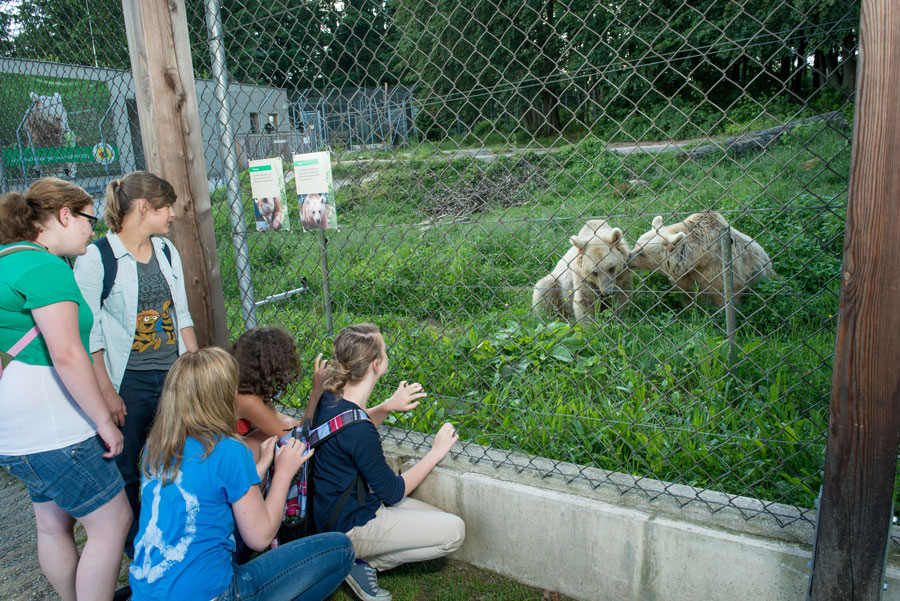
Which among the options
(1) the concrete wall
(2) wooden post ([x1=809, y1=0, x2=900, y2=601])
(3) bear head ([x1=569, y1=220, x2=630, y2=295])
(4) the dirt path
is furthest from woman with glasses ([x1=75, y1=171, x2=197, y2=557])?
(3) bear head ([x1=569, y1=220, x2=630, y2=295])

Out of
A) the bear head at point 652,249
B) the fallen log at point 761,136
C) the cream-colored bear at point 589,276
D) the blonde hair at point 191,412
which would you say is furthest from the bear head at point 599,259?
the blonde hair at point 191,412

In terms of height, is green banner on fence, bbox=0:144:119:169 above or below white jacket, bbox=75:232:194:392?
above

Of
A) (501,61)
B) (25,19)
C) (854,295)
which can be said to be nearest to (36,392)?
(854,295)

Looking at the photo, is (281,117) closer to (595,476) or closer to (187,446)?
(187,446)

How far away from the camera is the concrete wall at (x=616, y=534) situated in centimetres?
194

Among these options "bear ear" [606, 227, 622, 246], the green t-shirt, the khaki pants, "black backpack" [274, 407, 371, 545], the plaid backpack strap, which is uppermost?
the green t-shirt

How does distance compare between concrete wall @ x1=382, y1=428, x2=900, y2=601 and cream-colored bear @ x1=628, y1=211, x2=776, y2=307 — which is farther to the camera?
cream-colored bear @ x1=628, y1=211, x2=776, y2=307

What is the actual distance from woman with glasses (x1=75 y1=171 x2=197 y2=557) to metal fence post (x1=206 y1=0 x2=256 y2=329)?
2.40 feet

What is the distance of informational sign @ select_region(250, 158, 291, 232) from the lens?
3.03 m

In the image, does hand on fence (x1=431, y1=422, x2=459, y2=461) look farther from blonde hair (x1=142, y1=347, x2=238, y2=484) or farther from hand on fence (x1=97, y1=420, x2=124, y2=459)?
hand on fence (x1=97, y1=420, x2=124, y2=459)

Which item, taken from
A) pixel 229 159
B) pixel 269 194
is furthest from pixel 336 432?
pixel 229 159

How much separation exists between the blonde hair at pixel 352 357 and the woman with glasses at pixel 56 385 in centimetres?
83

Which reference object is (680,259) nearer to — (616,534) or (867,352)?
(616,534)

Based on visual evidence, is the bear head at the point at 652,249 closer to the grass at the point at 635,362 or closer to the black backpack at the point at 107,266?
the grass at the point at 635,362
